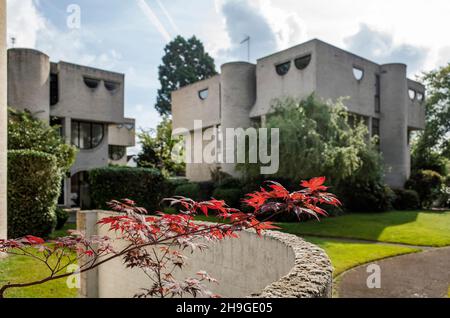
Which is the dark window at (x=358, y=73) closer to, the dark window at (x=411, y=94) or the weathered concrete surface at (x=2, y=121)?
the dark window at (x=411, y=94)

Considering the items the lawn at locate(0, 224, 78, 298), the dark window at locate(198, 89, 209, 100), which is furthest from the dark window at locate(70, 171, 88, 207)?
the lawn at locate(0, 224, 78, 298)

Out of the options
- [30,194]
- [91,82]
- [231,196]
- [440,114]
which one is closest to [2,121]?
[30,194]

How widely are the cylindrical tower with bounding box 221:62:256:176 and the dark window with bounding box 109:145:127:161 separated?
39.7 feet

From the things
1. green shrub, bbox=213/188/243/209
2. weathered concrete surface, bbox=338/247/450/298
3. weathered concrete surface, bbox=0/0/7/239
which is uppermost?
weathered concrete surface, bbox=0/0/7/239

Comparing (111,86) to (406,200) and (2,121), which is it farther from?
(406,200)

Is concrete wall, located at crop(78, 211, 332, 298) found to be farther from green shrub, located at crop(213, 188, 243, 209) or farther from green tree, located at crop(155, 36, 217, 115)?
green tree, located at crop(155, 36, 217, 115)

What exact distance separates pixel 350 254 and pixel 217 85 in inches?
553

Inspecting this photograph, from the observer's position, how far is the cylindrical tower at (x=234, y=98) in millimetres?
17172

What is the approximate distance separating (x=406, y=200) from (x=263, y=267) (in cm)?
1002

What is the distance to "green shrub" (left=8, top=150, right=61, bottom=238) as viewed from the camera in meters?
8.57

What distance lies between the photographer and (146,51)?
4852 mm

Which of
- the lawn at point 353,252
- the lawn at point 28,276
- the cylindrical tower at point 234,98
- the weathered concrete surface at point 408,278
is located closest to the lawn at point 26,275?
the lawn at point 28,276

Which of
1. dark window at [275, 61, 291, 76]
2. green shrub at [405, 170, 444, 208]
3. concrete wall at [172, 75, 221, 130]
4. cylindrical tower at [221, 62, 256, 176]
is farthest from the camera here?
concrete wall at [172, 75, 221, 130]

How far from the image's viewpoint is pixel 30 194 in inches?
346
